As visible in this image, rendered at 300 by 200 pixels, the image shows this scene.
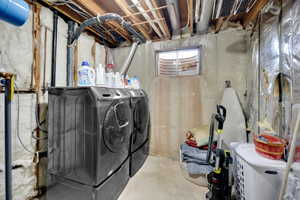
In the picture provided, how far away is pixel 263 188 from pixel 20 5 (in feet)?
6.67

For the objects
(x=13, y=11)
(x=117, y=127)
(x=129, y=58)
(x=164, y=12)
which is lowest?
(x=117, y=127)

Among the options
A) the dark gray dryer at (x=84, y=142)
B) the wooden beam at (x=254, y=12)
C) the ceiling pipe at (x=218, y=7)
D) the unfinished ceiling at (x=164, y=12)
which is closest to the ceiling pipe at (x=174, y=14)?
the unfinished ceiling at (x=164, y=12)

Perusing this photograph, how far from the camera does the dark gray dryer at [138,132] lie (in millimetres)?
1933

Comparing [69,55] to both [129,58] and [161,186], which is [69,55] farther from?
[161,186]

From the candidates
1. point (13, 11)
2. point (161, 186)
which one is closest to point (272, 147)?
point (161, 186)

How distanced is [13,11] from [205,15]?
77.9 inches

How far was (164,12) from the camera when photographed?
6.44 ft

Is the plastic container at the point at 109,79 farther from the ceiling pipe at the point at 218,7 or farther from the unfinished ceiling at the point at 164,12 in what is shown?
the ceiling pipe at the point at 218,7

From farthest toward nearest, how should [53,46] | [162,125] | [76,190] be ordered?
[162,125]
[53,46]
[76,190]

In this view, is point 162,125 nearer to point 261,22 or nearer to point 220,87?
point 220,87

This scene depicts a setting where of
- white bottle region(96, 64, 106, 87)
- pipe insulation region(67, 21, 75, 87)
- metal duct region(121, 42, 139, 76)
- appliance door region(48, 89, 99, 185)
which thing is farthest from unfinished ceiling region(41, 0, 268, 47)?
appliance door region(48, 89, 99, 185)

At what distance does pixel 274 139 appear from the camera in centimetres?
113

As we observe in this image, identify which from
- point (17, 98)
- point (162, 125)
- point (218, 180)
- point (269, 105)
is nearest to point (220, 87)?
point (269, 105)

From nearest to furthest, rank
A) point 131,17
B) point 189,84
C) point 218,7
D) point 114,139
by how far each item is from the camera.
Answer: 1. point 114,139
2. point 218,7
3. point 131,17
4. point 189,84
